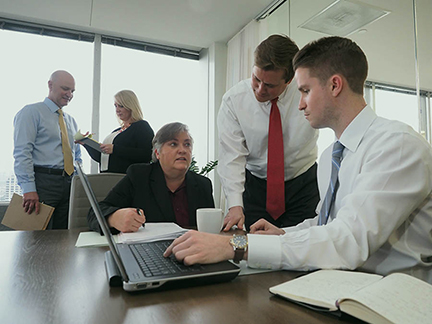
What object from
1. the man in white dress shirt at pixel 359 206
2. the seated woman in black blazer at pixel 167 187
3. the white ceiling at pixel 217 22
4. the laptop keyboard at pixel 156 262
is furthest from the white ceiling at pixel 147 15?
the laptop keyboard at pixel 156 262

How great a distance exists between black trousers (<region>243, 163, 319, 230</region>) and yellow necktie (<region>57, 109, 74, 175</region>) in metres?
1.83

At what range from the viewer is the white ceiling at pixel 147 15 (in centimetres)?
371

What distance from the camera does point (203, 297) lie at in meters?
0.58

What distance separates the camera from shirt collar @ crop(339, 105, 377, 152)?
39.5 inches

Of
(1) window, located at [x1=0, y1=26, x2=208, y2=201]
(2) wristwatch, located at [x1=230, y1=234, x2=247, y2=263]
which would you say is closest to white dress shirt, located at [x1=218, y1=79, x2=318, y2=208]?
(2) wristwatch, located at [x1=230, y1=234, x2=247, y2=263]

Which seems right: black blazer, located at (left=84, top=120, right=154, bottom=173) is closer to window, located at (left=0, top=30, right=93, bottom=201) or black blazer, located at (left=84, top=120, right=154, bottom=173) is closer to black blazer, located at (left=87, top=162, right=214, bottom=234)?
black blazer, located at (left=87, top=162, right=214, bottom=234)

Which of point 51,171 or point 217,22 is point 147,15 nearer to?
point 217,22

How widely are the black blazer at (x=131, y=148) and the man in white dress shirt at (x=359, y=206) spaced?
1.68 m

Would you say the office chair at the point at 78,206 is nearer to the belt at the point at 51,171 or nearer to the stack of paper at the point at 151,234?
the stack of paper at the point at 151,234

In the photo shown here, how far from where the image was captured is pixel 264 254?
2.50 feet

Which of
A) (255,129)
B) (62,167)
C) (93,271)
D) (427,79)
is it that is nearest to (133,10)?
(62,167)

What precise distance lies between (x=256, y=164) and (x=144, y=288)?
52.1 inches

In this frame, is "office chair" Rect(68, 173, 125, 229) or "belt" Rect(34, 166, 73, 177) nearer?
"office chair" Rect(68, 173, 125, 229)

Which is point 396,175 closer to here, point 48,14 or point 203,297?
point 203,297
